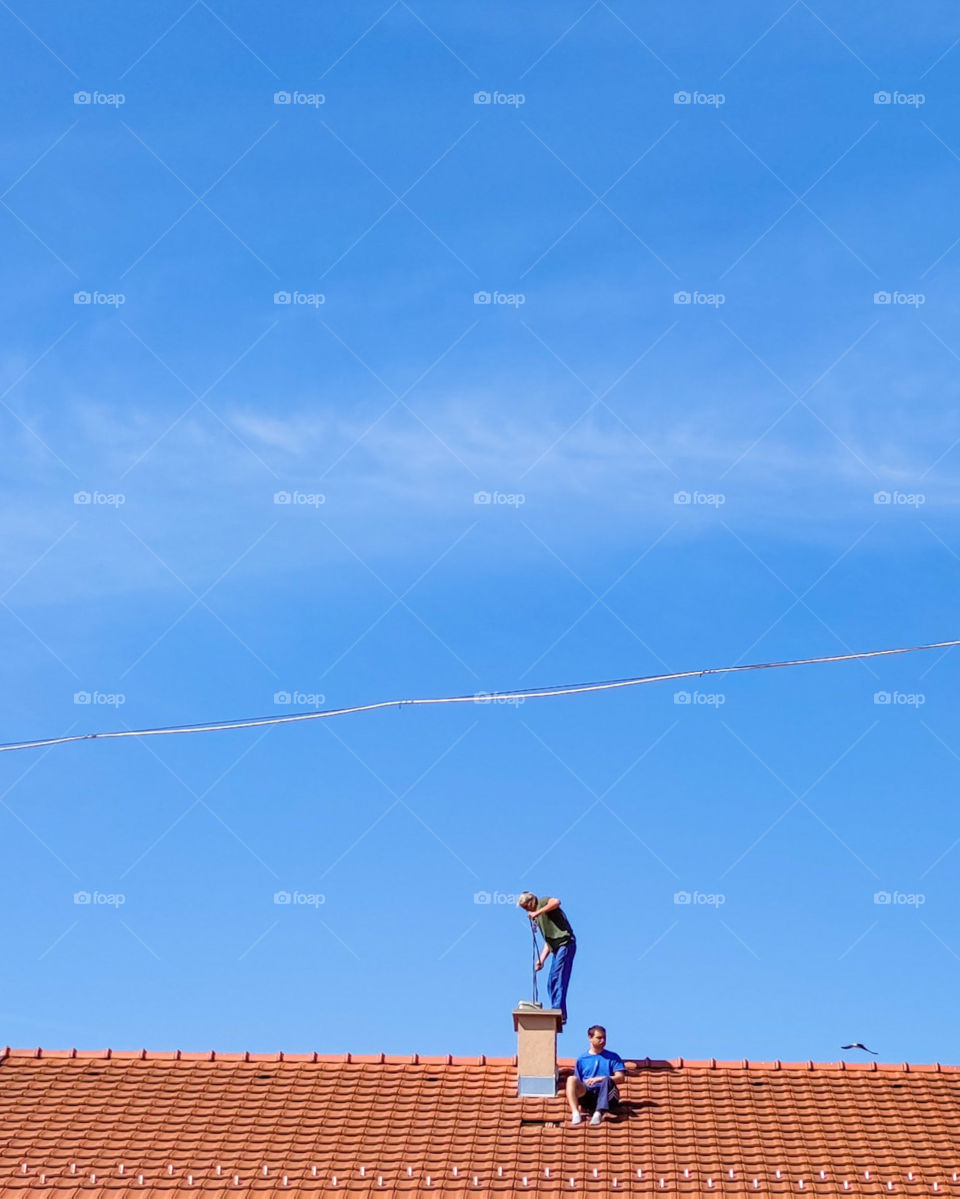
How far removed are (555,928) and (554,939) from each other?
124 mm

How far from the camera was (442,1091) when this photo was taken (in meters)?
17.9

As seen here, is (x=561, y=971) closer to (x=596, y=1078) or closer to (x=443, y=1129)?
(x=596, y=1078)

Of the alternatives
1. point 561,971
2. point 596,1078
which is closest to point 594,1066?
point 596,1078

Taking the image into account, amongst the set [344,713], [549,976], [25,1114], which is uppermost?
[344,713]

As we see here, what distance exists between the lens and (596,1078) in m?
17.2

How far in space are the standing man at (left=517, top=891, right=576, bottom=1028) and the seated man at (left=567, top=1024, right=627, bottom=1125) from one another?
2.72 feet

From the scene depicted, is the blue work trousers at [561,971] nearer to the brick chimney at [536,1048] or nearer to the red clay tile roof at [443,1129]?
the brick chimney at [536,1048]

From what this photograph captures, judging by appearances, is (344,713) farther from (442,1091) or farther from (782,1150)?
(782,1150)

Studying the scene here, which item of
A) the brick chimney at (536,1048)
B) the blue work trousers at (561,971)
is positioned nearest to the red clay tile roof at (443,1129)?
the brick chimney at (536,1048)

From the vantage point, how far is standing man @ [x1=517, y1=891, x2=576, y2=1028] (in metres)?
18.2

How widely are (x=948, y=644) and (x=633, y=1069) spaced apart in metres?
6.76

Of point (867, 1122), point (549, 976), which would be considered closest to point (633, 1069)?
point (549, 976)

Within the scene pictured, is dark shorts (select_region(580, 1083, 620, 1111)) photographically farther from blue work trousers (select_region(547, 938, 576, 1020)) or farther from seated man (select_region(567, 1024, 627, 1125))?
blue work trousers (select_region(547, 938, 576, 1020))

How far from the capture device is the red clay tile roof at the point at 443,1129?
612 inches
